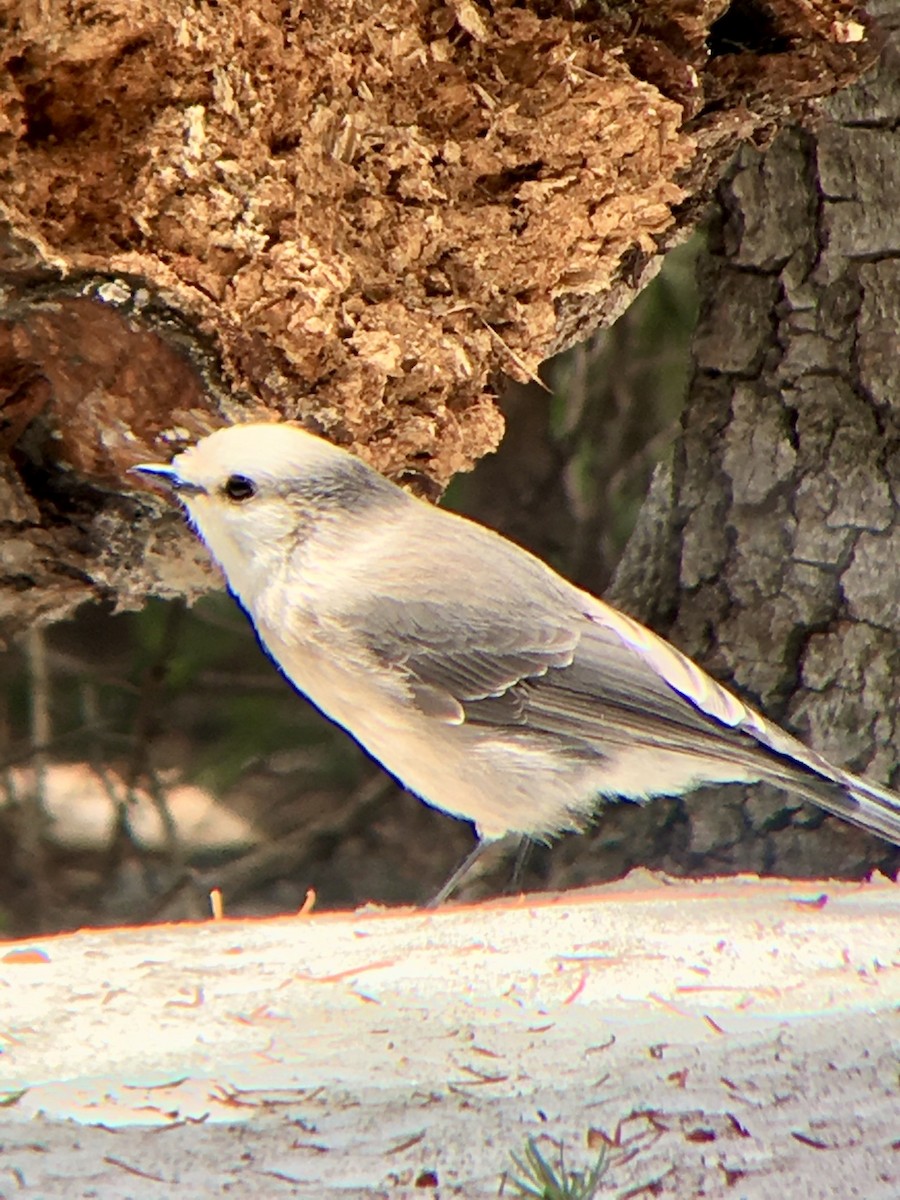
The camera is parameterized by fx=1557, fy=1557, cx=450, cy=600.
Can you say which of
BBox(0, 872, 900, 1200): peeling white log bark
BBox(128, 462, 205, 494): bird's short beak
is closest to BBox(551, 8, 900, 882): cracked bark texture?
BBox(0, 872, 900, 1200): peeling white log bark

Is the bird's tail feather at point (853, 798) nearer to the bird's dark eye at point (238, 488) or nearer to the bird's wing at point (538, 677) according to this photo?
the bird's wing at point (538, 677)

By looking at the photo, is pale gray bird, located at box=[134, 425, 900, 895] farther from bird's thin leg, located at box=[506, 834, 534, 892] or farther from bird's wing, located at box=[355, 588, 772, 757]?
bird's thin leg, located at box=[506, 834, 534, 892]

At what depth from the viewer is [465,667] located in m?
2.97

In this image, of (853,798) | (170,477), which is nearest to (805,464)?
(853,798)

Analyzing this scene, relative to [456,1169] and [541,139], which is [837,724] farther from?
[456,1169]

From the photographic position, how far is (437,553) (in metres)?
2.99

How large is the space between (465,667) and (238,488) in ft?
1.82

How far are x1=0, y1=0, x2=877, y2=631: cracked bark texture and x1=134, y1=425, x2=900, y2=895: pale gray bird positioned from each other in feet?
0.57

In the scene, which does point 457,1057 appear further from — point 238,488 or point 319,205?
point 319,205

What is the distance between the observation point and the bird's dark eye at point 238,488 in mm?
2750

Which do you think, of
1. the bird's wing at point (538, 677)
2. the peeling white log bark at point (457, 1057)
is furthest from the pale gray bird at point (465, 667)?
the peeling white log bark at point (457, 1057)

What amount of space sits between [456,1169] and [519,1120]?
0.40ft

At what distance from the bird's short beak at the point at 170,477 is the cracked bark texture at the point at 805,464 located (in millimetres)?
1360

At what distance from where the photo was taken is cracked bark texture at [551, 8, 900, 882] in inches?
136
